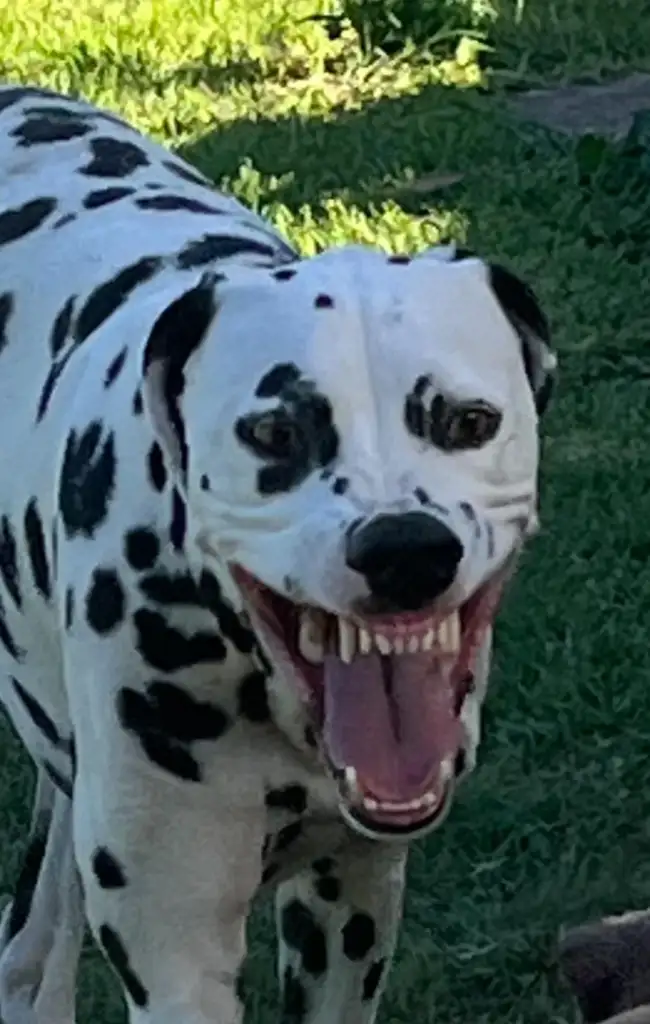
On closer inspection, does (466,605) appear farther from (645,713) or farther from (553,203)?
(553,203)

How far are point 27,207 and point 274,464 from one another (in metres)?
1.17

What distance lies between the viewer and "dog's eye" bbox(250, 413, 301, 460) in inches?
107

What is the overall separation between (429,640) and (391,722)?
10cm

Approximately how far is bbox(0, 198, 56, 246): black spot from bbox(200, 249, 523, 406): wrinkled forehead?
927 mm

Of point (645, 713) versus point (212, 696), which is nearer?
point (212, 696)

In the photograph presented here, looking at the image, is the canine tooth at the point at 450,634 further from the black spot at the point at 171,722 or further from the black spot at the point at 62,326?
the black spot at the point at 62,326

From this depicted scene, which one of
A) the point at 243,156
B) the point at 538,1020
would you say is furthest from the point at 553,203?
the point at 538,1020

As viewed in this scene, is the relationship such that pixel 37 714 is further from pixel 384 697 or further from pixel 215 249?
pixel 384 697

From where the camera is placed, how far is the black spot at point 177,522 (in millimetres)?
2969

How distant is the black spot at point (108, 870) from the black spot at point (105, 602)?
252 mm

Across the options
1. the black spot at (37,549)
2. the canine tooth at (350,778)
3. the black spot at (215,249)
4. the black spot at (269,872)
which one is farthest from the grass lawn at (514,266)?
the canine tooth at (350,778)

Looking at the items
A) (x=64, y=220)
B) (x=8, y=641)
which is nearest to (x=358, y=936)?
(x=8, y=641)

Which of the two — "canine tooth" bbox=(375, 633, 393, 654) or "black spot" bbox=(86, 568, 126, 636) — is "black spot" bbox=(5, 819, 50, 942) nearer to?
"black spot" bbox=(86, 568, 126, 636)

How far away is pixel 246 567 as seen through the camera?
2.78 metres
